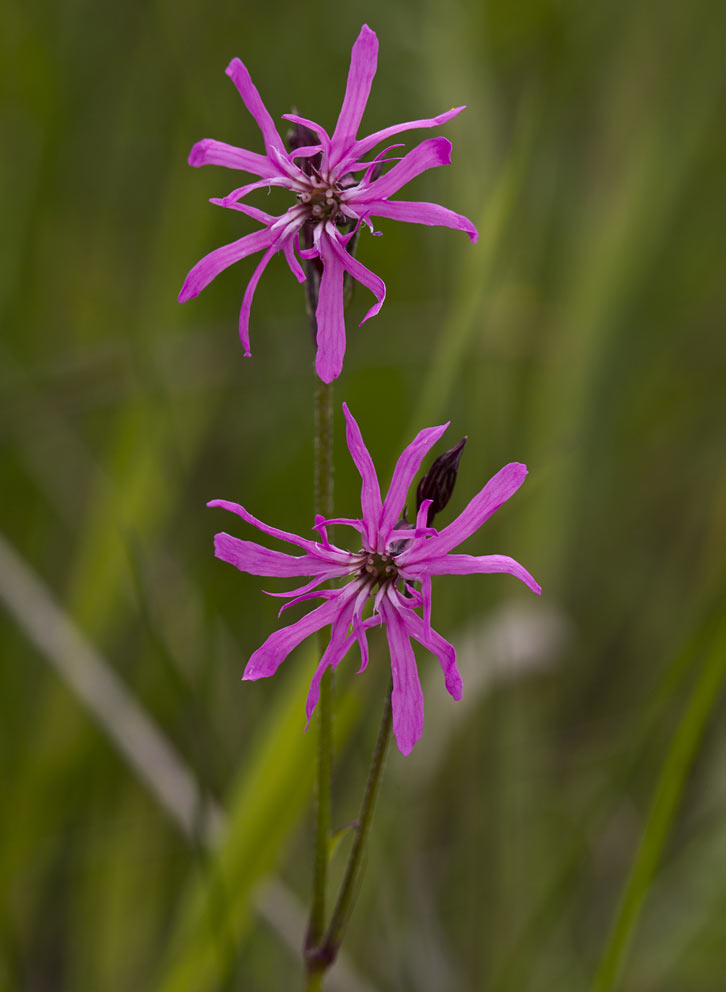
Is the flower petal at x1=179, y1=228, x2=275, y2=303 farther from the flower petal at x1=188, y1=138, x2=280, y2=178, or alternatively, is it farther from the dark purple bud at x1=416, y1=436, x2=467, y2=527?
the dark purple bud at x1=416, y1=436, x2=467, y2=527

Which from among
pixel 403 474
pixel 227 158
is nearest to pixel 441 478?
pixel 403 474

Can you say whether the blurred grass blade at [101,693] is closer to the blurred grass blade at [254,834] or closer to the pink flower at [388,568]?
the blurred grass blade at [254,834]

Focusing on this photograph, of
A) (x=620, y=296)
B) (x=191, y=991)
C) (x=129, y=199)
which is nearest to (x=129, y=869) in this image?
(x=191, y=991)

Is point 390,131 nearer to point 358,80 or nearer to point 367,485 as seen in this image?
point 358,80

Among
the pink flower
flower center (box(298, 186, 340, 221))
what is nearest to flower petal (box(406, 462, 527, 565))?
the pink flower

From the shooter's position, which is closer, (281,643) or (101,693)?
(281,643)

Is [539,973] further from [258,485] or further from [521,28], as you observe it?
[521,28]

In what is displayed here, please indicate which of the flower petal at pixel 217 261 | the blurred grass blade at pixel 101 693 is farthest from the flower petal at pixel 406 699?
the blurred grass blade at pixel 101 693
